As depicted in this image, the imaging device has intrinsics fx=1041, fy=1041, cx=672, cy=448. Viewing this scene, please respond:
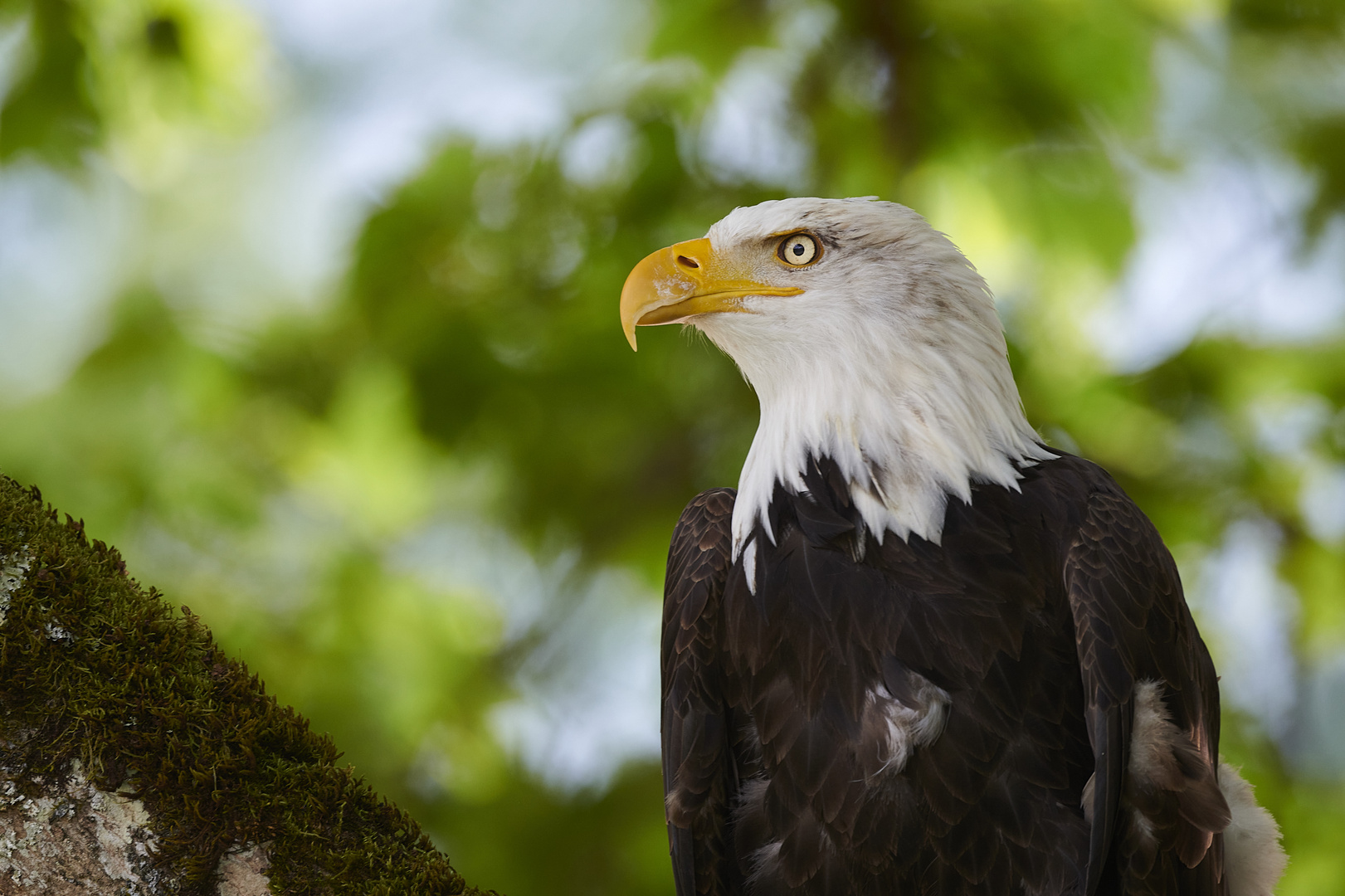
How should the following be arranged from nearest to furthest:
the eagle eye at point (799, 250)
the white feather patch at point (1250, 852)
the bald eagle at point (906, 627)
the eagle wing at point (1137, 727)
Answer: the eagle wing at point (1137, 727)
the bald eagle at point (906, 627)
the white feather patch at point (1250, 852)
the eagle eye at point (799, 250)

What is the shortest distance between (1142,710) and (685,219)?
291 cm

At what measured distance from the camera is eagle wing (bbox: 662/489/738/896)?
285 cm

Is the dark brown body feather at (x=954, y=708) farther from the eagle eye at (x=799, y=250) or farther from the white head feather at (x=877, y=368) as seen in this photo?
the eagle eye at (x=799, y=250)

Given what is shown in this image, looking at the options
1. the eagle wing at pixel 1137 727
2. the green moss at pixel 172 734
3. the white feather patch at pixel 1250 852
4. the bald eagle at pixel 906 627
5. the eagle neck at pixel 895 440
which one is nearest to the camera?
the green moss at pixel 172 734

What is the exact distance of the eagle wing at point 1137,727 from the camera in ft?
8.08

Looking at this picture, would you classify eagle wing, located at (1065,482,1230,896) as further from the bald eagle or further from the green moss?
the green moss

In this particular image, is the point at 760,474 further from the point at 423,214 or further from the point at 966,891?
the point at 423,214

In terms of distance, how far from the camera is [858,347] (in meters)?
2.99

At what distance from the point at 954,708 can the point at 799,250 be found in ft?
4.57

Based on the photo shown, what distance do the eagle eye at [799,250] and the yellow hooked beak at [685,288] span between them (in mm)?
87

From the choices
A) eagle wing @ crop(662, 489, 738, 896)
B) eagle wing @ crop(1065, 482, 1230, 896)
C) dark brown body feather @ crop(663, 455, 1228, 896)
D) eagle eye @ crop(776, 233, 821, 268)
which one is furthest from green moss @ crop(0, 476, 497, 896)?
eagle eye @ crop(776, 233, 821, 268)

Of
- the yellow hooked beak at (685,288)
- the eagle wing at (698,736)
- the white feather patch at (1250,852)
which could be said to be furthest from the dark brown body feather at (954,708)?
the yellow hooked beak at (685,288)

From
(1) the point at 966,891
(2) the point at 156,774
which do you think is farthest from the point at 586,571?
(2) the point at 156,774

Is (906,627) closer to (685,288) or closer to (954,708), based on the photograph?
(954,708)
